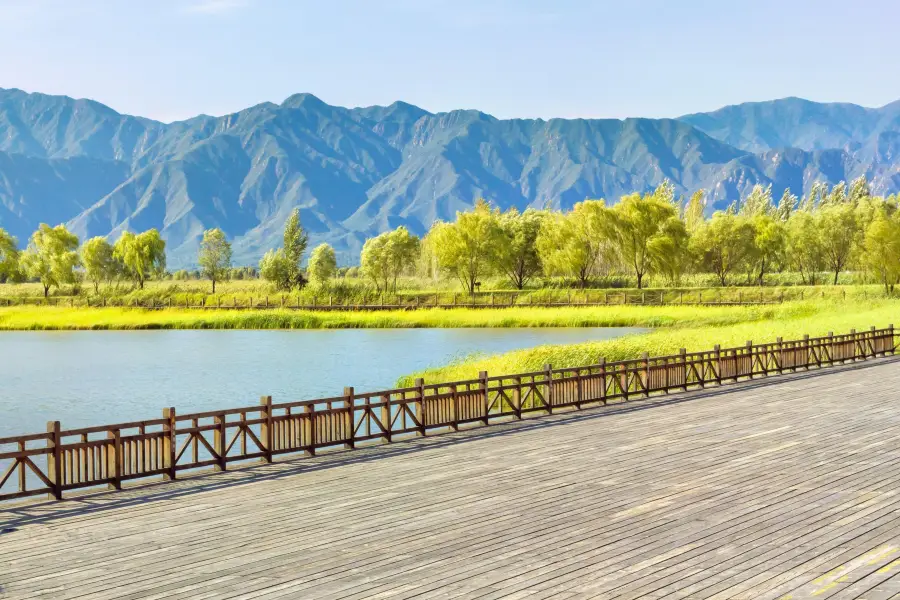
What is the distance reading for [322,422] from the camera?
826 inches

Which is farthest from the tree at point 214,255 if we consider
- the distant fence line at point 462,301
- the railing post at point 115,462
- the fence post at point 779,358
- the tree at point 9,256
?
the railing post at point 115,462

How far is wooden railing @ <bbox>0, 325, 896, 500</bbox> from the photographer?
56.7 feet

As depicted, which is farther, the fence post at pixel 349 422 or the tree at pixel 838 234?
the tree at pixel 838 234

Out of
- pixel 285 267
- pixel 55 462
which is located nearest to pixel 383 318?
pixel 285 267

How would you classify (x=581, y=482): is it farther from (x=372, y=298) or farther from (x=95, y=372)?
(x=372, y=298)

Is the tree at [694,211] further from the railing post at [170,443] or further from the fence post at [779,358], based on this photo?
the railing post at [170,443]

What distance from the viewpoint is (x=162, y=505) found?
16391mm

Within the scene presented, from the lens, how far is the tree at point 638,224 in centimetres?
10706

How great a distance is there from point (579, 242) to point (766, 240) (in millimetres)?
28667

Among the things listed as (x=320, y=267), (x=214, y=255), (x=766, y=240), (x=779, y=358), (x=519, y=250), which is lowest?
(x=779, y=358)

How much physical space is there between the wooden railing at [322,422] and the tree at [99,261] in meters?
103

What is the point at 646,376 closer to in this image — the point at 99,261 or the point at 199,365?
the point at 199,365

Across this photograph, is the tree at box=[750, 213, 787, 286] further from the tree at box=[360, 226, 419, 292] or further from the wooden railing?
the wooden railing

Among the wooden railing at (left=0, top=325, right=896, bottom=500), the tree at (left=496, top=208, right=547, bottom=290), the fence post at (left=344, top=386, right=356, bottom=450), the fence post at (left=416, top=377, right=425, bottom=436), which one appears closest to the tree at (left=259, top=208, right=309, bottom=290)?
the tree at (left=496, top=208, right=547, bottom=290)
